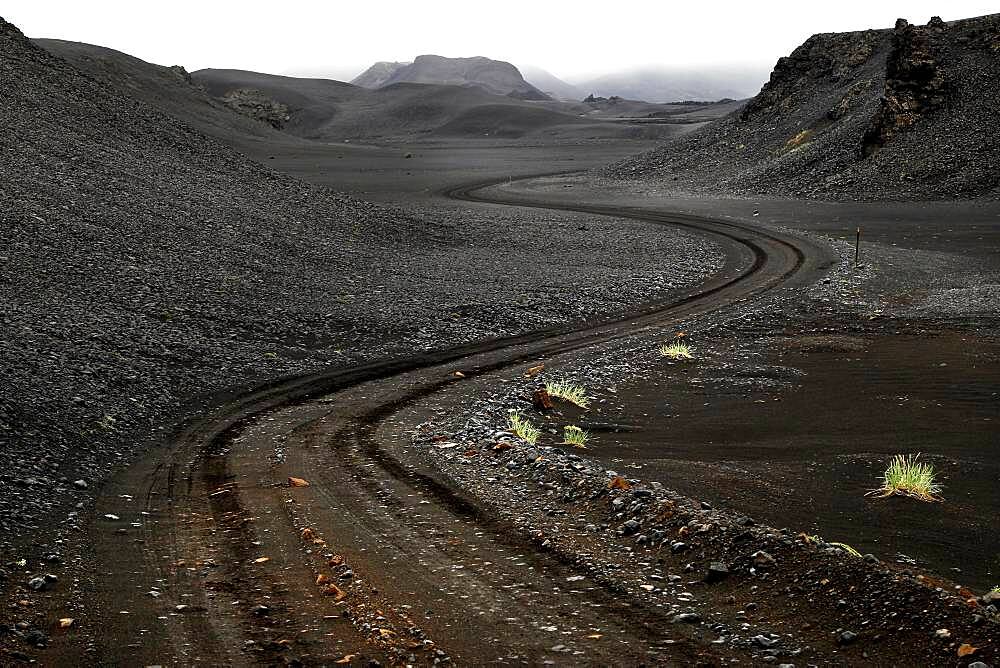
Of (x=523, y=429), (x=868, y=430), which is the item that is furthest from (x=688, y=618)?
(x=868, y=430)

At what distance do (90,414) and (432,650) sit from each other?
26.5 ft

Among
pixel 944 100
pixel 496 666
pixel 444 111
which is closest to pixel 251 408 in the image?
pixel 496 666

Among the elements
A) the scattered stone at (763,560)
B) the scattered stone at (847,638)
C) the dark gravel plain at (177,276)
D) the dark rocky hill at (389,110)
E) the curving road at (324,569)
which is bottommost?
the curving road at (324,569)

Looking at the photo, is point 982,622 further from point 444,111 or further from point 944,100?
point 444,111

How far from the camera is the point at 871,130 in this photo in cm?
5034

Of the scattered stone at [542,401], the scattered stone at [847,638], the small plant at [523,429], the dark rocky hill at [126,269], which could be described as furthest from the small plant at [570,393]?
the scattered stone at [847,638]

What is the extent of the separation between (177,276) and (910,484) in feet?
52.8

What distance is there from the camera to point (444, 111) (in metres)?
131

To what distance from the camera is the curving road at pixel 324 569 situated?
21.5 ft

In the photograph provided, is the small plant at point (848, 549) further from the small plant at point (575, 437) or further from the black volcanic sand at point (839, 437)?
the small plant at point (575, 437)

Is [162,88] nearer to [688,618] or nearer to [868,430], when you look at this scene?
[868,430]

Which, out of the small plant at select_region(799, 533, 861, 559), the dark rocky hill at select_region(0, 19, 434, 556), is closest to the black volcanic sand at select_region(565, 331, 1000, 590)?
the small plant at select_region(799, 533, 861, 559)

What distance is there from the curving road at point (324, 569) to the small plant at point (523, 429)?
5.12 feet

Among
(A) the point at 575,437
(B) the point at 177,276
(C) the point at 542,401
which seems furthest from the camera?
(B) the point at 177,276
